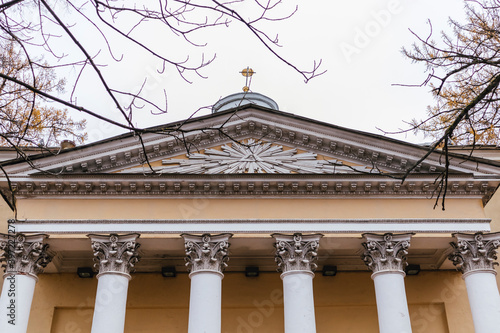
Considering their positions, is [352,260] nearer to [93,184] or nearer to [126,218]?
[126,218]

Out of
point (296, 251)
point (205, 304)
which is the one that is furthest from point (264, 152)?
point (205, 304)

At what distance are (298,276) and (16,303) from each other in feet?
22.9

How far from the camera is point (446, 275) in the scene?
1758 centimetres

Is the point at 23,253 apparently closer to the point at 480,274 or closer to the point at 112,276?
the point at 112,276

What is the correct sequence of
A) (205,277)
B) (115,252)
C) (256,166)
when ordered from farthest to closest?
(256,166) → (115,252) → (205,277)

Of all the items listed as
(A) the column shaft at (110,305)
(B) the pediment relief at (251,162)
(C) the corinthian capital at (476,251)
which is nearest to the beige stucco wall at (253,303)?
(C) the corinthian capital at (476,251)

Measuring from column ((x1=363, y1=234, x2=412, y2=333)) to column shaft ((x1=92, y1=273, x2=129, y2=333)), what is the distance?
6308mm

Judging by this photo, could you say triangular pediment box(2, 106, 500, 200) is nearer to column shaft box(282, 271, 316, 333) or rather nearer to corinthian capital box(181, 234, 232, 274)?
corinthian capital box(181, 234, 232, 274)

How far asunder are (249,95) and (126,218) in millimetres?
12723

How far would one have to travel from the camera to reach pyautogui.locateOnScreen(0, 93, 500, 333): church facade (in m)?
14.7

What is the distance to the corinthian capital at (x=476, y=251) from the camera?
586 inches

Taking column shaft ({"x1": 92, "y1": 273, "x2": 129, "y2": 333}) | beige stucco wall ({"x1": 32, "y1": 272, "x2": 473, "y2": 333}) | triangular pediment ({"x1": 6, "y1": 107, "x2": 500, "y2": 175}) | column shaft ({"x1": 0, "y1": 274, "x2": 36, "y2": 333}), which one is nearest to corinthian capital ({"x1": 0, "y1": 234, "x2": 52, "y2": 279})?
column shaft ({"x1": 0, "y1": 274, "x2": 36, "y2": 333})

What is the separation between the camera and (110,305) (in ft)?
46.8

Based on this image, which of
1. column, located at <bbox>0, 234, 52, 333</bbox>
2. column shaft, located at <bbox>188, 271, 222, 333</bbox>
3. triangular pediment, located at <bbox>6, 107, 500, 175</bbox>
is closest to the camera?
column shaft, located at <bbox>188, 271, 222, 333</bbox>
